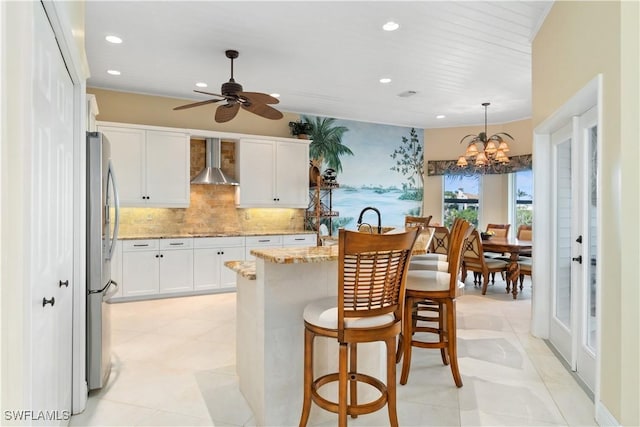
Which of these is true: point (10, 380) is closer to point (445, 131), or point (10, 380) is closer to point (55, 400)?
point (55, 400)

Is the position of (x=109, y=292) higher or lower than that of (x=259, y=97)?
lower

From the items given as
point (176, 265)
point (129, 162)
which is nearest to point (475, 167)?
point (176, 265)

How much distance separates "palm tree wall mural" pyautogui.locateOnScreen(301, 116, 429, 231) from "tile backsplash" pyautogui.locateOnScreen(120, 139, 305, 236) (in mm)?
1376

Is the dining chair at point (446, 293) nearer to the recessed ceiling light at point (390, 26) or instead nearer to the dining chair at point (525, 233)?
the recessed ceiling light at point (390, 26)

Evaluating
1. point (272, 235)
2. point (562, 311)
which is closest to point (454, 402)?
point (562, 311)

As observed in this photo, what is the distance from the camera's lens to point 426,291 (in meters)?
2.69

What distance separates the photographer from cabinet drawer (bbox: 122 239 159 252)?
5188mm

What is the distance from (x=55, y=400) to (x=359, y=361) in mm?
1588

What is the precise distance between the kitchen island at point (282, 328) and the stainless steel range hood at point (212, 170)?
3.65 meters

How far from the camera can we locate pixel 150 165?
5.52m

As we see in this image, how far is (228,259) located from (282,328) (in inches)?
151

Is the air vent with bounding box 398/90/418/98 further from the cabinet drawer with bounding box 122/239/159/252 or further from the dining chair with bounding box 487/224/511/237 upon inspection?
the cabinet drawer with bounding box 122/239/159/252

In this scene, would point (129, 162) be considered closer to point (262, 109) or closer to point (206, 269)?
point (206, 269)

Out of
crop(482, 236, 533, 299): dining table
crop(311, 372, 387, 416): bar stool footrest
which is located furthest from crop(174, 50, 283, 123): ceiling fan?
crop(482, 236, 533, 299): dining table
